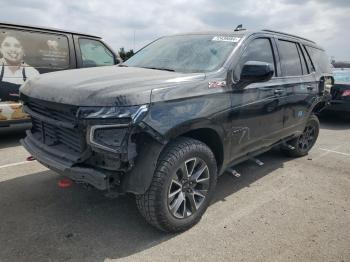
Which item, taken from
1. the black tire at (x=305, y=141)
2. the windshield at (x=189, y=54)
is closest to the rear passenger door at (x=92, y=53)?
the windshield at (x=189, y=54)

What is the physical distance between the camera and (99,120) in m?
2.91

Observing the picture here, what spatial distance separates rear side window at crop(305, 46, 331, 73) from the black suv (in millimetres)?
1321

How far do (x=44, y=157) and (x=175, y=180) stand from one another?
1.21 meters

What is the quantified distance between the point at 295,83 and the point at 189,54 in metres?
1.84

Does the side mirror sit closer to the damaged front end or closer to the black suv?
the black suv

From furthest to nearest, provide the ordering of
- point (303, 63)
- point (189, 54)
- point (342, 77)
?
point (342, 77) → point (303, 63) → point (189, 54)

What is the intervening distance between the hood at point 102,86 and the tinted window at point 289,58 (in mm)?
1904

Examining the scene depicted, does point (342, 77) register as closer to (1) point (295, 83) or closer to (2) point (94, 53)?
(1) point (295, 83)

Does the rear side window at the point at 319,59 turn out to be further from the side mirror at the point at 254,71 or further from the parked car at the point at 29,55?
the parked car at the point at 29,55

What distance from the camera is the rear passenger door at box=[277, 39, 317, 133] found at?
508cm

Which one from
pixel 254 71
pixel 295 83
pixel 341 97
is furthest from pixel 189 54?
pixel 341 97

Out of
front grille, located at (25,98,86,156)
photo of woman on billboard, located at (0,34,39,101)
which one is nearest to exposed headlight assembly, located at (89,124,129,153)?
front grille, located at (25,98,86,156)

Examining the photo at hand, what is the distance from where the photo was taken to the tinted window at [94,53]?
24.4 ft

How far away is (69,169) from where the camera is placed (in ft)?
10.2
